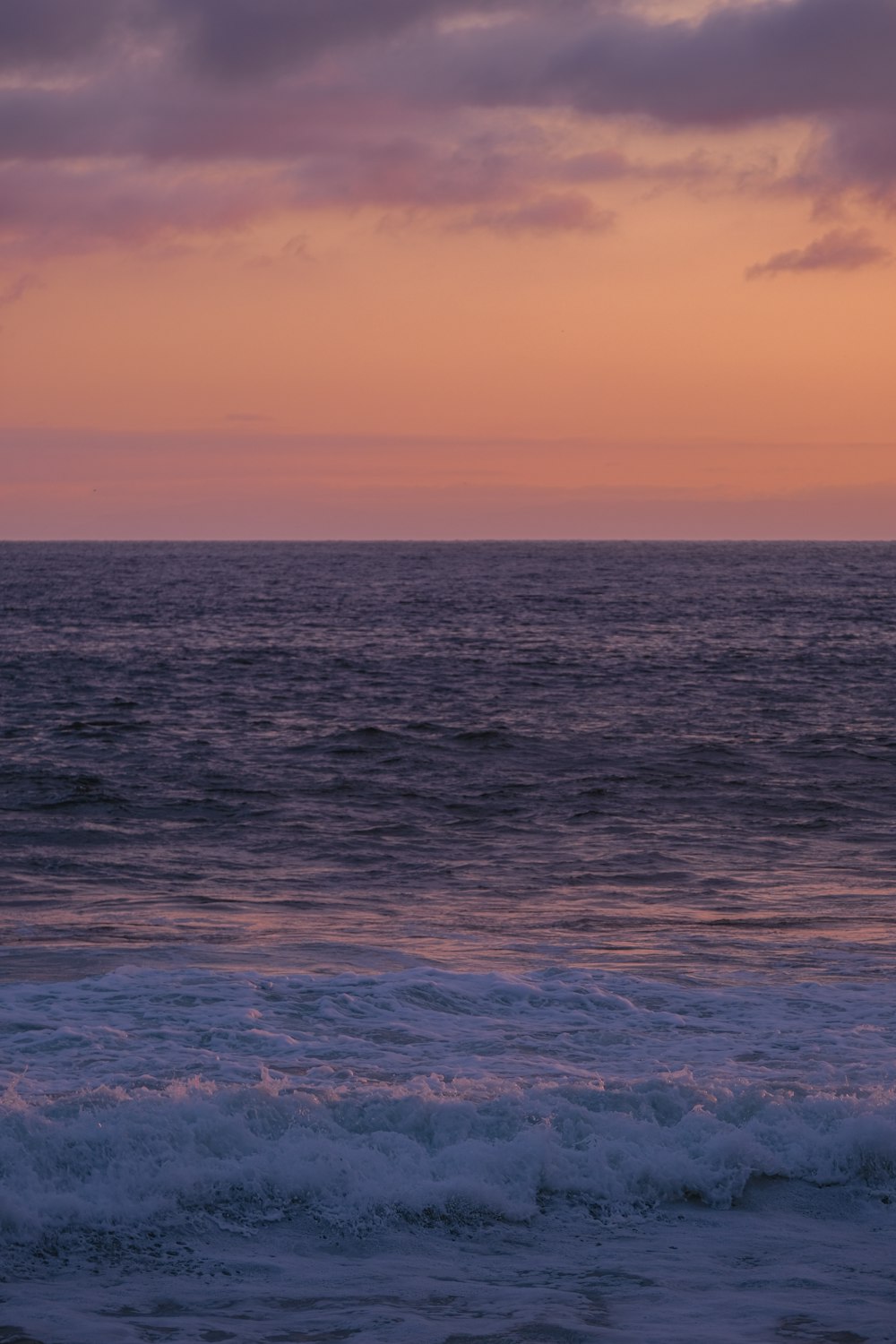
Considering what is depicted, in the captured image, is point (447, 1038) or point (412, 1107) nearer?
point (412, 1107)

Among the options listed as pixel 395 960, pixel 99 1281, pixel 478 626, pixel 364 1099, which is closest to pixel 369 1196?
pixel 364 1099

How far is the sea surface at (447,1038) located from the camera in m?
6.59

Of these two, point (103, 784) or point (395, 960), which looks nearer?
point (395, 960)

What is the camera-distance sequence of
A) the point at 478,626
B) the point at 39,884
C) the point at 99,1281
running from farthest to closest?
1. the point at 478,626
2. the point at 39,884
3. the point at 99,1281

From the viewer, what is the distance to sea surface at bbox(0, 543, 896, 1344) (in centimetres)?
659

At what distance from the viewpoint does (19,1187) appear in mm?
7332

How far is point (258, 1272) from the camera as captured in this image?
6.69m

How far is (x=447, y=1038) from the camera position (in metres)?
9.78

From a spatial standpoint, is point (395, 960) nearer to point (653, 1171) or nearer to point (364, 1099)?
point (364, 1099)

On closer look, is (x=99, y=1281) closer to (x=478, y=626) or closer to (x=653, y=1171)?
(x=653, y=1171)

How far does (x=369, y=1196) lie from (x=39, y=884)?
9.23 metres

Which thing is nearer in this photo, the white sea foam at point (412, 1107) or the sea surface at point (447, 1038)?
the sea surface at point (447, 1038)

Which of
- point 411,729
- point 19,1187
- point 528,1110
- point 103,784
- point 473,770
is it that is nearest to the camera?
point 19,1187

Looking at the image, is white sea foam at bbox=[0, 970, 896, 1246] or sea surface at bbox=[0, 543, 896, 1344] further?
white sea foam at bbox=[0, 970, 896, 1246]
